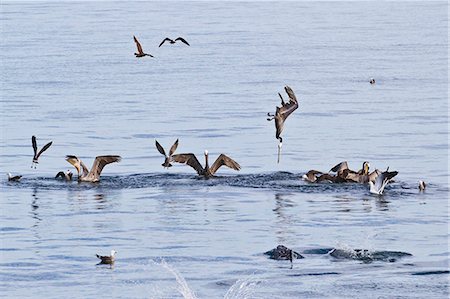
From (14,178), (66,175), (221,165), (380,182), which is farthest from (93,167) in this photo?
(380,182)

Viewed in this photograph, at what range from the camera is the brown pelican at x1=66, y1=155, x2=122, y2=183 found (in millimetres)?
26375

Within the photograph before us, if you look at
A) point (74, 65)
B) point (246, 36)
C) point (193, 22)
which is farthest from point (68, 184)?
point (193, 22)

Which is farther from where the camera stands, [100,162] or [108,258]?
[100,162]

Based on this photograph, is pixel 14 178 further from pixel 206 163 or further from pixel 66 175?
pixel 206 163

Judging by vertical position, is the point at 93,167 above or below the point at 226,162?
below

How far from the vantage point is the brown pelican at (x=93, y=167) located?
26375mm

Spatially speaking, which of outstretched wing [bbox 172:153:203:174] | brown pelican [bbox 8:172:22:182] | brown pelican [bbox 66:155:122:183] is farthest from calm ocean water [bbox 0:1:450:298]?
outstretched wing [bbox 172:153:203:174]

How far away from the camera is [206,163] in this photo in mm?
26734

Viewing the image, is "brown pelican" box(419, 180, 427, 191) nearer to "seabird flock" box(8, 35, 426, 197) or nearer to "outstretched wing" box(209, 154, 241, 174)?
"seabird flock" box(8, 35, 426, 197)

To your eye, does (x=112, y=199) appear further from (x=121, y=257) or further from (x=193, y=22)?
(x=193, y=22)

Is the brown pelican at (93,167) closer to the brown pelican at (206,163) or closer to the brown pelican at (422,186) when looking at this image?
the brown pelican at (206,163)

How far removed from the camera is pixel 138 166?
28.6 metres

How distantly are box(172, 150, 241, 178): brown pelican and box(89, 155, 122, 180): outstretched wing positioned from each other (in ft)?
3.65

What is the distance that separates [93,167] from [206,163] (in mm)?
2103
